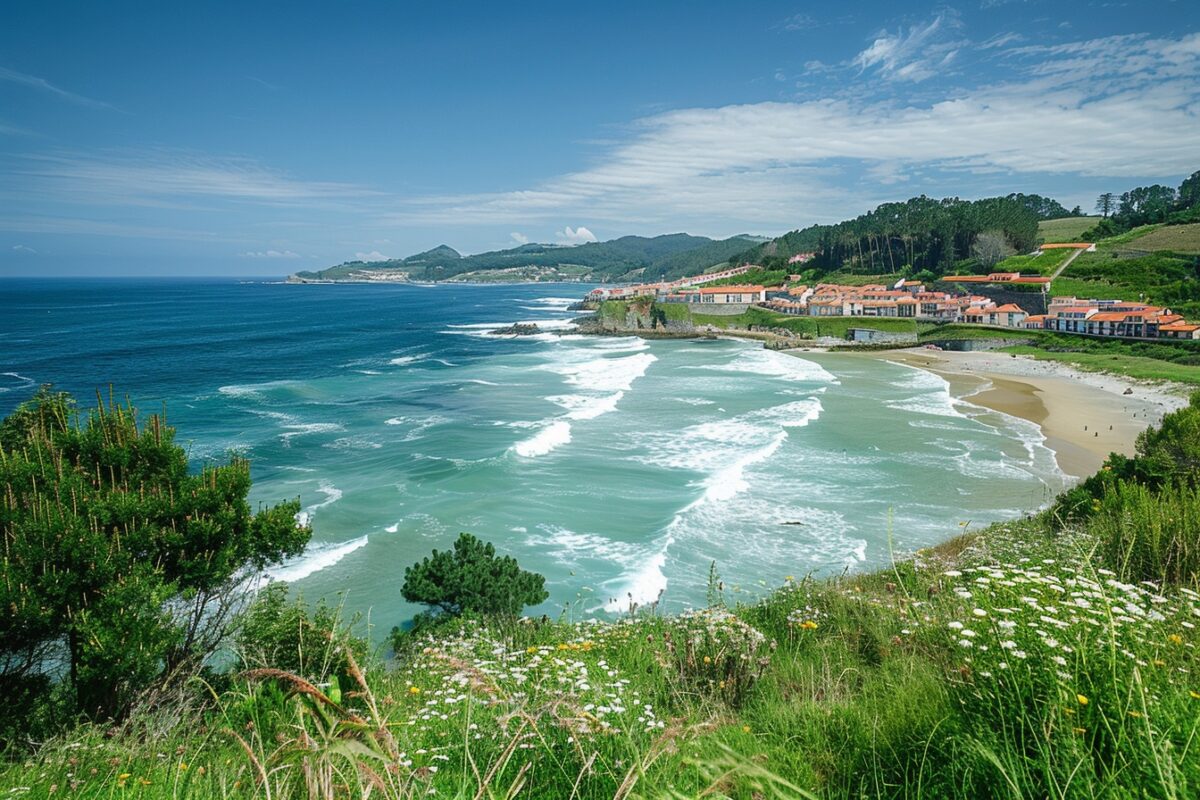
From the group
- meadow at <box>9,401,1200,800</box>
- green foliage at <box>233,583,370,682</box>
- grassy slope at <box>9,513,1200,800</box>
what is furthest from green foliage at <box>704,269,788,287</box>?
grassy slope at <box>9,513,1200,800</box>

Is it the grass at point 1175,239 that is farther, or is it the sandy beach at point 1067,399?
the grass at point 1175,239

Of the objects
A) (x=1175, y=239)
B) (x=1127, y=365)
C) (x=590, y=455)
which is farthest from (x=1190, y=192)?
(x=590, y=455)

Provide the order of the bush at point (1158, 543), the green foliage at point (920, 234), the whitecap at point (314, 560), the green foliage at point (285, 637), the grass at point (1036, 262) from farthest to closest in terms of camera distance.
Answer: the green foliage at point (920, 234) < the grass at point (1036, 262) < the whitecap at point (314, 560) < the green foliage at point (285, 637) < the bush at point (1158, 543)

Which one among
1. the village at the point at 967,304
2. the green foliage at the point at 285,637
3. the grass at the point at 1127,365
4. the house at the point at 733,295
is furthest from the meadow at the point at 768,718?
the house at the point at 733,295

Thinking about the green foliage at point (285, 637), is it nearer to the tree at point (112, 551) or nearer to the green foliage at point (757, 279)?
the tree at point (112, 551)

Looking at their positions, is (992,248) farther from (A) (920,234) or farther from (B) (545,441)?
(B) (545,441)

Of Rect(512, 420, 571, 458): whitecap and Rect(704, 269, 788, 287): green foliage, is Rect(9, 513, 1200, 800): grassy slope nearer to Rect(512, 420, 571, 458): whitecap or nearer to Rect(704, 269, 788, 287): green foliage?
Rect(512, 420, 571, 458): whitecap
